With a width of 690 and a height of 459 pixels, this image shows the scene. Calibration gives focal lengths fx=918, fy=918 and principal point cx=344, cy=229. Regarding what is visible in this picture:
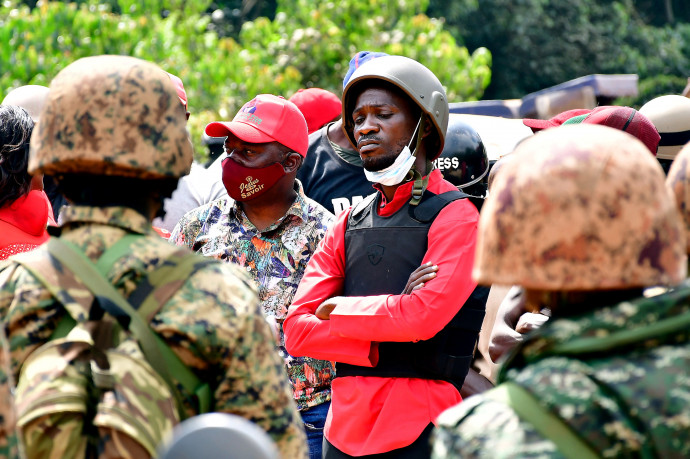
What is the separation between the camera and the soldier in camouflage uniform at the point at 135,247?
2.33 meters

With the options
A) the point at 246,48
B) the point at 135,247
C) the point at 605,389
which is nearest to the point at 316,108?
the point at 135,247

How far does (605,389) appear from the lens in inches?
74.2

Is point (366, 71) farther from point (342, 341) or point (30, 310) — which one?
point (30, 310)

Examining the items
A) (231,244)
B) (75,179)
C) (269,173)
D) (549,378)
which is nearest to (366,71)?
(269,173)

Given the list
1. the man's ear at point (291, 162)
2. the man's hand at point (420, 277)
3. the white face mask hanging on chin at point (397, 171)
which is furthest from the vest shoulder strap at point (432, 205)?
the man's ear at point (291, 162)

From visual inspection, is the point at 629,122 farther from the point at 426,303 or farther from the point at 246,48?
the point at 246,48

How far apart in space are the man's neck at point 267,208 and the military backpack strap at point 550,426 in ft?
9.62

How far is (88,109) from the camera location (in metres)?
2.39

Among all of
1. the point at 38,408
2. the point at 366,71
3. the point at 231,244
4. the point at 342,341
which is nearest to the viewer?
the point at 38,408

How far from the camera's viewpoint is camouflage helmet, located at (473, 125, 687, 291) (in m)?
1.92

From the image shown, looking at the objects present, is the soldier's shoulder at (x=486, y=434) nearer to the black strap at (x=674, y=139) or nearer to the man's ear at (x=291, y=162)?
the man's ear at (x=291, y=162)

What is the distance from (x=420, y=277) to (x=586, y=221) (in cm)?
193

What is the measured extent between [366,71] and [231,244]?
112 centimetres

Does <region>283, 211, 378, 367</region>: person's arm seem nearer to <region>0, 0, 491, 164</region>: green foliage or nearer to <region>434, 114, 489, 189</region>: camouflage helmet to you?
<region>434, 114, 489, 189</region>: camouflage helmet
